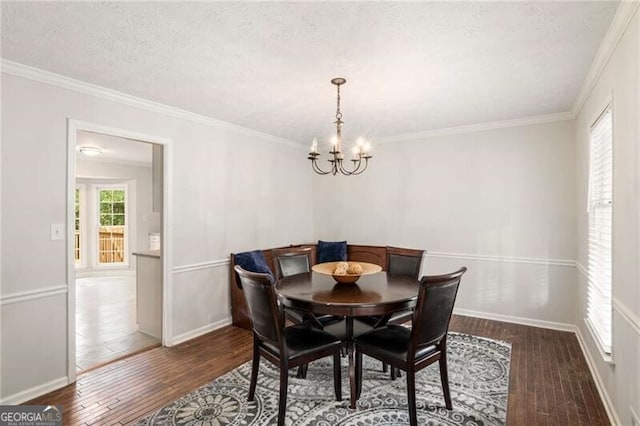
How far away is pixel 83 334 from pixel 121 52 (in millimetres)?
3233

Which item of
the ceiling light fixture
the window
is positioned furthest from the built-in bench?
the window

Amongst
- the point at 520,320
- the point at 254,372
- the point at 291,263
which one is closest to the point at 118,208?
the point at 291,263

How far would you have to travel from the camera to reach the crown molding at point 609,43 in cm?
181

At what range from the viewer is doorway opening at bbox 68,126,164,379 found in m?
3.74

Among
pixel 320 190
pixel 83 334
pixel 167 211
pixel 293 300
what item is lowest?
pixel 83 334

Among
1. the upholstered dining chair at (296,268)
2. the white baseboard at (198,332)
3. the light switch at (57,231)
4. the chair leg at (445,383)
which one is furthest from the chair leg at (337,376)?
the light switch at (57,231)

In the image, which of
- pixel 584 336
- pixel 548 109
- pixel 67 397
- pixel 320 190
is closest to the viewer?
pixel 67 397

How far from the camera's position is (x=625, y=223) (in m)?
2.00

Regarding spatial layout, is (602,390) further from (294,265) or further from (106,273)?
(106,273)

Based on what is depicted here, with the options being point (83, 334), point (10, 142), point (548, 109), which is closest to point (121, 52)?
point (10, 142)

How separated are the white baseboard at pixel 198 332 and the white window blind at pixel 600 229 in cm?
369

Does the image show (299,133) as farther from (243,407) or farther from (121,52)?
(243,407)

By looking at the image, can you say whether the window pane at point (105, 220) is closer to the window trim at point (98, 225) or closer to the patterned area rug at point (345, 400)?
the window trim at point (98, 225)

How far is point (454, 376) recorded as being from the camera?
110 inches
